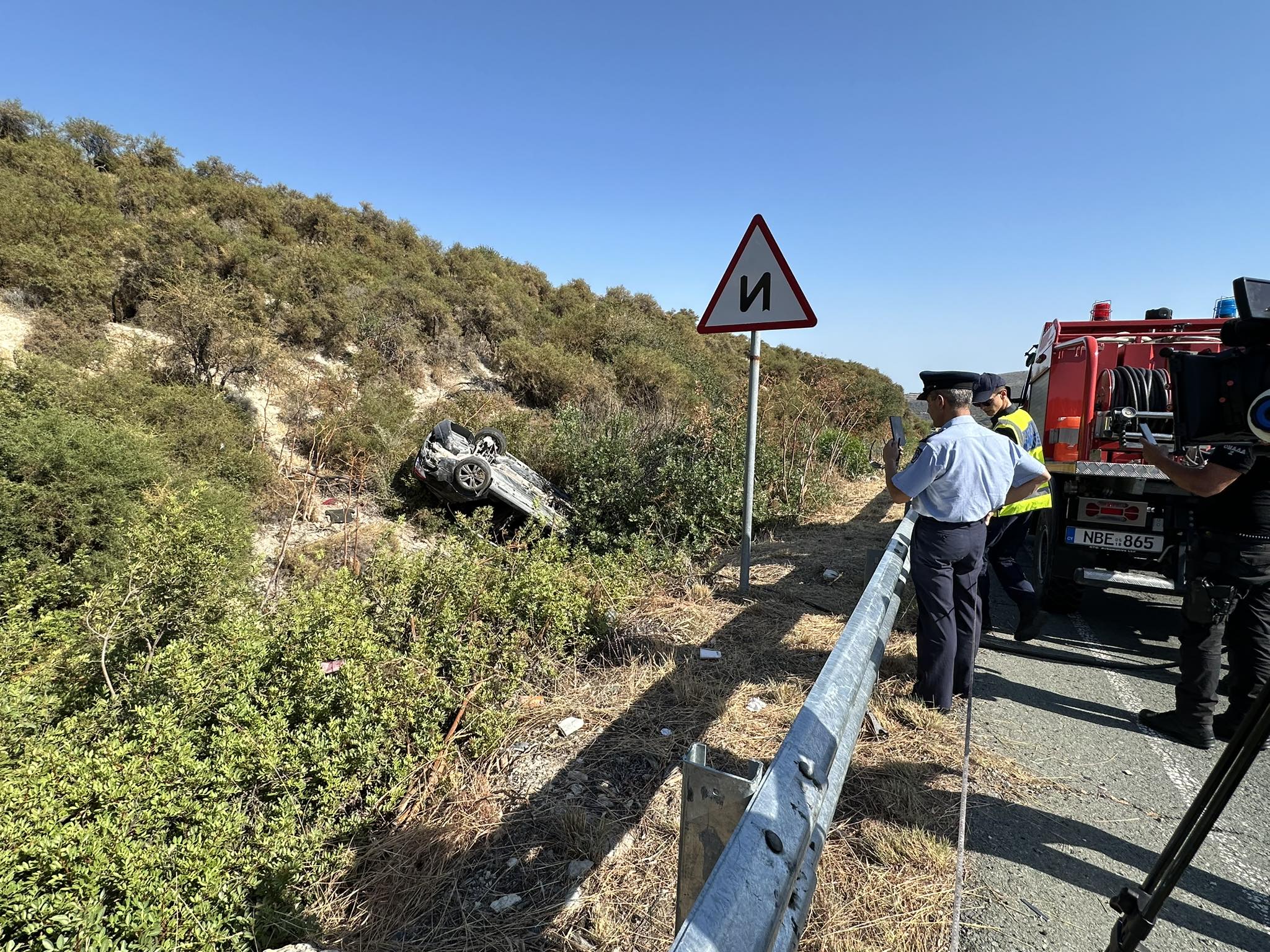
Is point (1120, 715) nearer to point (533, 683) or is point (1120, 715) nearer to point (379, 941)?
point (533, 683)

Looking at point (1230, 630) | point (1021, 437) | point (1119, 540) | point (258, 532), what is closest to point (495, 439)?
point (258, 532)

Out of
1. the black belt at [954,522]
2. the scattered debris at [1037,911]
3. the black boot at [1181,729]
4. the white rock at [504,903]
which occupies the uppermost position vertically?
the black belt at [954,522]

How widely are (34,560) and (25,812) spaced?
3.32 metres

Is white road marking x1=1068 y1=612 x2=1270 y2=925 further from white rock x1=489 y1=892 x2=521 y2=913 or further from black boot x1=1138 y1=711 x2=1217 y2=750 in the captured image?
white rock x1=489 y1=892 x2=521 y2=913

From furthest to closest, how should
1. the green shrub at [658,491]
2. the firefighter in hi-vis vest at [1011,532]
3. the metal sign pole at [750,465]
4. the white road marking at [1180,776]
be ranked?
the green shrub at [658,491] < the metal sign pole at [750,465] < the firefighter in hi-vis vest at [1011,532] < the white road marking at [1180,776]

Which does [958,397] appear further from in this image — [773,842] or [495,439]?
[495,439]

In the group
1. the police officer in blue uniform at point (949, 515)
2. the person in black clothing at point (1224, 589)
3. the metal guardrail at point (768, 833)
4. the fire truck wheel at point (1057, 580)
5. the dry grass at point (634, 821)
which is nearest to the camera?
the metal guardrail at point (768, 833)

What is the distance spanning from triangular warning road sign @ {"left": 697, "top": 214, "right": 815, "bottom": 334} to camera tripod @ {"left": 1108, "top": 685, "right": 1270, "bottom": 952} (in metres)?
3.19

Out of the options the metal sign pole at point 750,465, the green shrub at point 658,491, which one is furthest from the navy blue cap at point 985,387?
the green shrub at point 658,491

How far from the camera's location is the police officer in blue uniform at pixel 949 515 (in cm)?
300

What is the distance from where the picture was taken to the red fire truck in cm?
446

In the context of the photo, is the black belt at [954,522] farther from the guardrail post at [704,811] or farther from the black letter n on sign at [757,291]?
the guardrail post at [704,811]

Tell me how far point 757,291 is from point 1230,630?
10.7 ft

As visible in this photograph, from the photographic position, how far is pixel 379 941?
178cm
